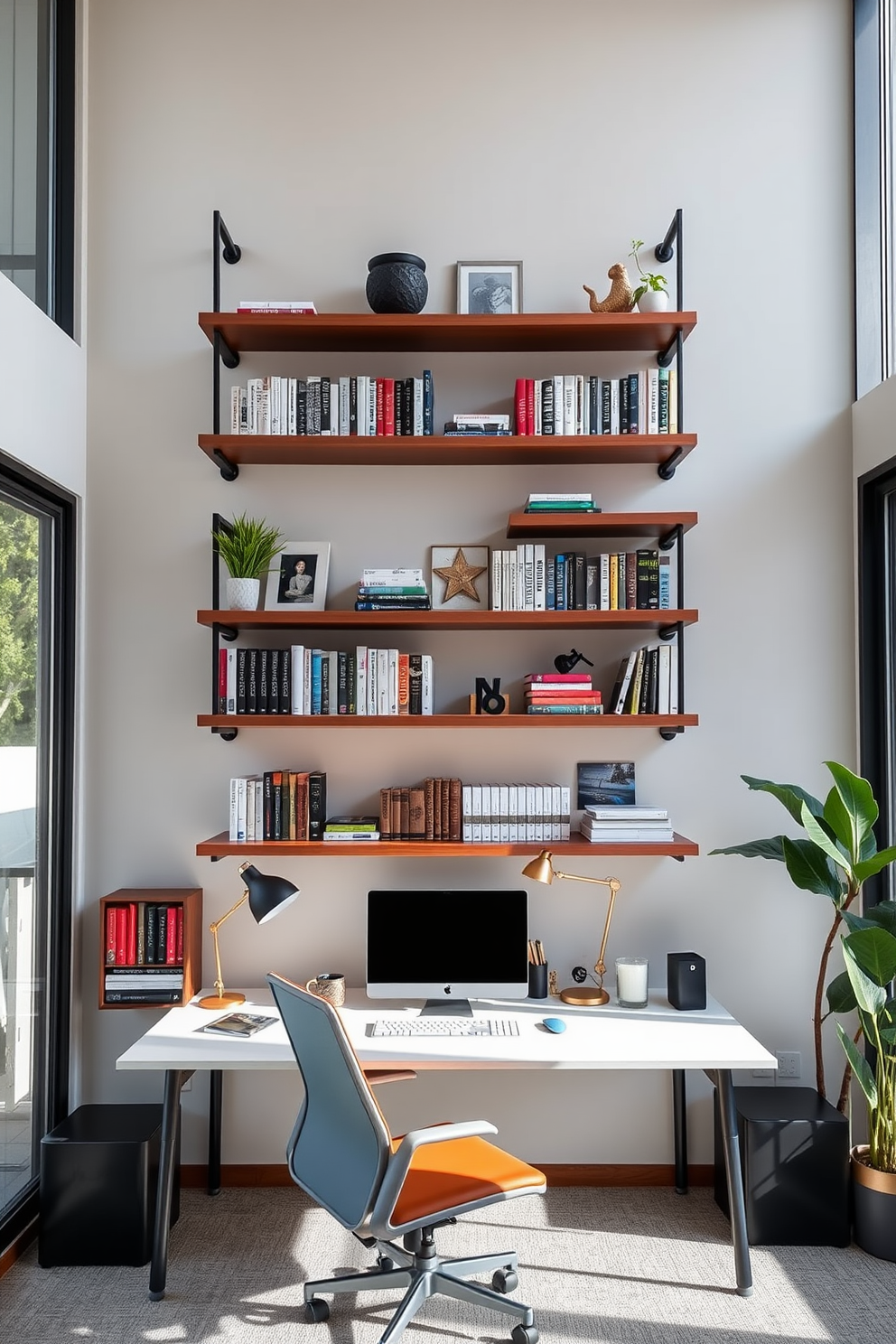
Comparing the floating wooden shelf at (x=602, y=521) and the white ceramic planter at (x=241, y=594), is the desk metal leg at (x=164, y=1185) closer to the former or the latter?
the white ceramic planter at (x=241, y=594)

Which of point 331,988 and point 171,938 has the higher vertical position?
point 171,938

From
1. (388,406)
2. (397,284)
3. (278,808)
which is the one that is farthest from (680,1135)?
(397,284)

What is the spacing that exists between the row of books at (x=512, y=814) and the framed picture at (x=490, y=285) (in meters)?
1.53

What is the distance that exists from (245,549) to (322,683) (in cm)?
46

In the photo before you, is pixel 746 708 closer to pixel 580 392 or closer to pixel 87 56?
pixel 580 392

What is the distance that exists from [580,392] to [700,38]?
132 centimetres

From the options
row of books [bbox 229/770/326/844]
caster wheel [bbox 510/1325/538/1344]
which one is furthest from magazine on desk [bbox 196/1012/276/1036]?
caster wheel [bbox 510/1325/538/1344]

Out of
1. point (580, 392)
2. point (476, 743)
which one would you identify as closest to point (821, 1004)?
point (476, 743)

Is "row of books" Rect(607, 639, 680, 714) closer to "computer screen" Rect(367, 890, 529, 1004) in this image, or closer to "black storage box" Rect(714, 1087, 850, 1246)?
"computer screen" Rect(367, 890, 529, 1004)

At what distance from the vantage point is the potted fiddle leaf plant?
8.46ft

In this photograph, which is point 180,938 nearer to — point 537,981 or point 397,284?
point 537,981

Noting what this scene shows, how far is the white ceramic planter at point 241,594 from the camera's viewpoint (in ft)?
9.84

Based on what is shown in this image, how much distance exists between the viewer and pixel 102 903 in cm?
302

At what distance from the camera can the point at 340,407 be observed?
3041mm
